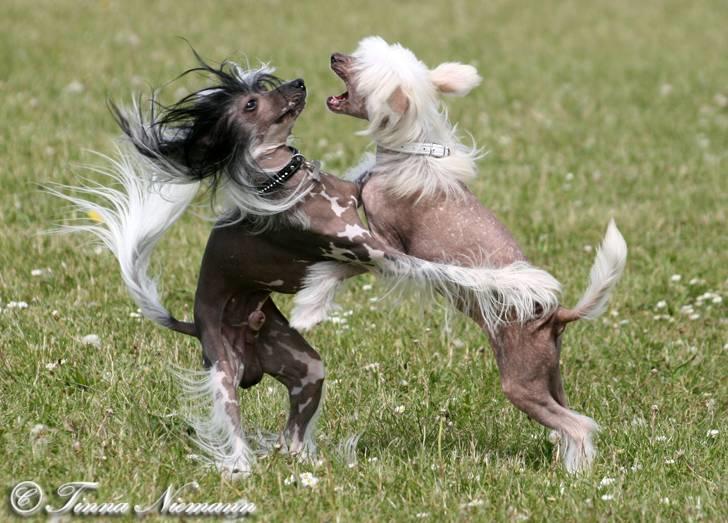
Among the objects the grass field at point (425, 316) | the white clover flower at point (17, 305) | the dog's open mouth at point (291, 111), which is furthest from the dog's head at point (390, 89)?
the white clover flower at point (17, 305)

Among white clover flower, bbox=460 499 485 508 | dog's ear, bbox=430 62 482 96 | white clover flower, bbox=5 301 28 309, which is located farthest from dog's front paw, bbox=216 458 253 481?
white clover flower, bbox=5 301 28 309

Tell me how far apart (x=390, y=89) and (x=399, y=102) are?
0.06 meters

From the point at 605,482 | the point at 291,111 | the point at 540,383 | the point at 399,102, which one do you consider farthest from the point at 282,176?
the point at 605,482

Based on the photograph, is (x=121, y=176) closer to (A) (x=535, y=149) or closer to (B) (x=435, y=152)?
(B) (x=435, y=152)

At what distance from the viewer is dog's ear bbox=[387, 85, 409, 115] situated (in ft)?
14.1

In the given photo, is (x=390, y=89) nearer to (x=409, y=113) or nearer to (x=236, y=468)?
(x=409, y=113)

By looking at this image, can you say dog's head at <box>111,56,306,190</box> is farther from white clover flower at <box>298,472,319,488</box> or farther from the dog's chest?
white clover flower at <box>298,472,319,488</box>

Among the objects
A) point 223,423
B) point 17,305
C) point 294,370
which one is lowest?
point 17,305

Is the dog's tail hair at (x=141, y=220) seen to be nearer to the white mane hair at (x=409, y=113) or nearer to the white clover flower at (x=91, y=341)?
the white mane hair at (x=409, y=113)

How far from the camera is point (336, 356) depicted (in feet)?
18.8

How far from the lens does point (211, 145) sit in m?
4.21

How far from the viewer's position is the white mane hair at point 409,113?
14.1 feet

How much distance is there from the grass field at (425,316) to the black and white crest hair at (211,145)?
657 mm

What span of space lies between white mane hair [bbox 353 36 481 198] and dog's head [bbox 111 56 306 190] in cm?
26
